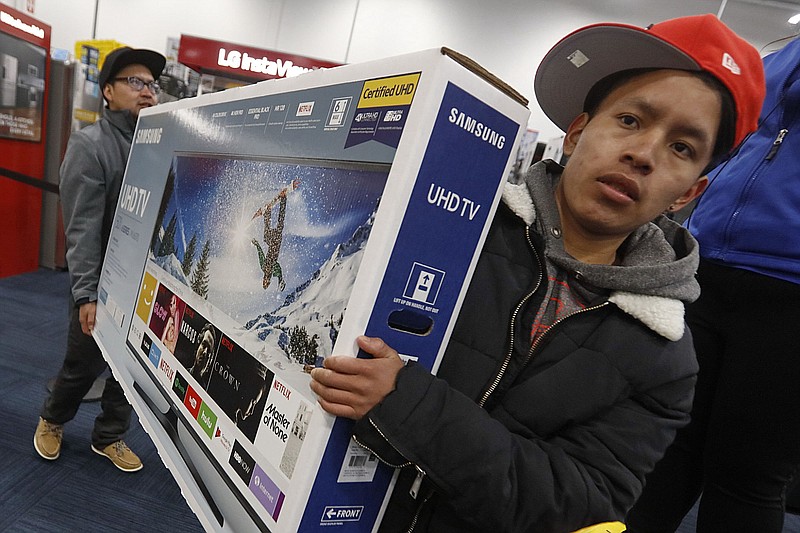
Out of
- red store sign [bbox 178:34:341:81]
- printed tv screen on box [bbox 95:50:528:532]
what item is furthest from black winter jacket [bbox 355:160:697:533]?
red store sign [bbox 178:34:341:81]

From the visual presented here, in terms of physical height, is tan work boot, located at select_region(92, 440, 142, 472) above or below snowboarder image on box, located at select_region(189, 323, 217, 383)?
below

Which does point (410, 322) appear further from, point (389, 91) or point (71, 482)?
point (71, 482)

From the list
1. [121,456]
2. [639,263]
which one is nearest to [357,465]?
[639,263]

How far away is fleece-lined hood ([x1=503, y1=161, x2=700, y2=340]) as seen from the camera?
2.01 feet

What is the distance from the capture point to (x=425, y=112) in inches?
15.1

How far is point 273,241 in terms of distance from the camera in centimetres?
55

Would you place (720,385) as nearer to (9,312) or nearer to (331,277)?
(331,277)

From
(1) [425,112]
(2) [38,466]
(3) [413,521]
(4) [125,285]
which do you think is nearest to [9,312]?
(2) [38,466]

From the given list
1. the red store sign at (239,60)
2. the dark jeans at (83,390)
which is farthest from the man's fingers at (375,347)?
the red store sign at (239,60)

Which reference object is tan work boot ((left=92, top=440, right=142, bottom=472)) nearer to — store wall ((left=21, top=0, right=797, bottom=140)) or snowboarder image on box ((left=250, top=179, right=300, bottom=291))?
snowboarder image on box ((left=250, top=179, right=300, bottom=291))

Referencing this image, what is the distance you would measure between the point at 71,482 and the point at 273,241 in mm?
1668

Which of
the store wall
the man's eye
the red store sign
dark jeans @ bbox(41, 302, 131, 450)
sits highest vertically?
the store wall

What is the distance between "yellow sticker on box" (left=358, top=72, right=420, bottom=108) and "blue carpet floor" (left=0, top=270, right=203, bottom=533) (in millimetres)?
1645

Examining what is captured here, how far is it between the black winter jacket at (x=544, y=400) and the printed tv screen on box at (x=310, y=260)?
111 mm
